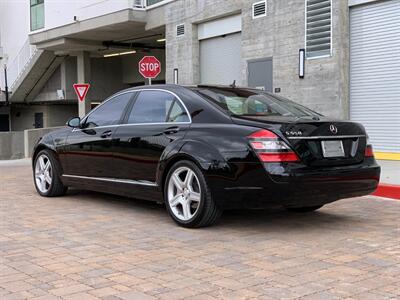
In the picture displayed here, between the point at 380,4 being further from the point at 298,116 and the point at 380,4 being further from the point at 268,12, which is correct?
the point at 298,116

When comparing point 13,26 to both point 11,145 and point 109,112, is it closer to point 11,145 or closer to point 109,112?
point 11,145

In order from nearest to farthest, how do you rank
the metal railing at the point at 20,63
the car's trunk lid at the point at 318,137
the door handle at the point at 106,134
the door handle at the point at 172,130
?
the car's trunk lid at the point at 318,137 < the door handle at the point at 172,130 < the door handle at the point at 106,134 < the metal railing at the point at 20,63

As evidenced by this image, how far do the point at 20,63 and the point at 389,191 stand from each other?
2446cm

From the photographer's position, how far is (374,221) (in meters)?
6.27

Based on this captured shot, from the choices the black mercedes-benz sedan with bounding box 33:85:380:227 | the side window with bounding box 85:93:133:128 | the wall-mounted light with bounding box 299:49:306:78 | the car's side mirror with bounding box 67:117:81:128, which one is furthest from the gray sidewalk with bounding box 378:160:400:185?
the car's side mirror with bounding box 67:117:81:128

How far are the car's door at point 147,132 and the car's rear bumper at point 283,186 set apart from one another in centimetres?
92

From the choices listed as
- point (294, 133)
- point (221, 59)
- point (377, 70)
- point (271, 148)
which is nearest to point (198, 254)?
point (271, 148)

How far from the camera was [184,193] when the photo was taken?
5.83m

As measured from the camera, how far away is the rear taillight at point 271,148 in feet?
17.1

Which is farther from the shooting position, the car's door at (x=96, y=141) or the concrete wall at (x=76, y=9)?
the concrete wall at (x=76, y=9)

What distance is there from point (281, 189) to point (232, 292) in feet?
5.21

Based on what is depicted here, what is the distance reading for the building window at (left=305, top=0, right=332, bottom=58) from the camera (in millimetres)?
12461

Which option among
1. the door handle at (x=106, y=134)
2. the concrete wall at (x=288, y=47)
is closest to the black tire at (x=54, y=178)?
the door handle at (x=106, y=134)

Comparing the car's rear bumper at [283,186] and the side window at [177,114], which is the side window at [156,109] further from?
the car's rear bumper at [283,186]
